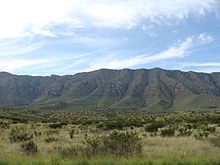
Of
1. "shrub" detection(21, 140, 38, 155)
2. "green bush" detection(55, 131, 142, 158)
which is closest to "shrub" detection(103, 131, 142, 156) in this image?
"green bush" detection(55, 131, 142, 158)

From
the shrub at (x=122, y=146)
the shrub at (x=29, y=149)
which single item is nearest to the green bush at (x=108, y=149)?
the shrub at (x=122, y=146)

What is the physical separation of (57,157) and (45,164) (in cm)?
146

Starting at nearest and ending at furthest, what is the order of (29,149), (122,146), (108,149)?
(108,149)
(122,146)
(29,149)

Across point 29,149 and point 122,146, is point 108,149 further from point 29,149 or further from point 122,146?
point 29,149

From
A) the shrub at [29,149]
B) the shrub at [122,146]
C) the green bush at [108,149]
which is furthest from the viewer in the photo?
the shrub at [29,149]

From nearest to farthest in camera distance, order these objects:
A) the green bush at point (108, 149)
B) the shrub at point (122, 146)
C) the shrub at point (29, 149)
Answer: the green bush at point (108, 149), the shrub at point (122, 146), the shrub at point (29, 149)

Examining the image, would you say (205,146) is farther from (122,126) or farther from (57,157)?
(122,126)

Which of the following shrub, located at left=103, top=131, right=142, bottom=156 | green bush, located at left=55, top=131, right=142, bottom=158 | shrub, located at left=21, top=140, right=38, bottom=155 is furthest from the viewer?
shrub, located at left=21, top=140, right=38, bottom=155

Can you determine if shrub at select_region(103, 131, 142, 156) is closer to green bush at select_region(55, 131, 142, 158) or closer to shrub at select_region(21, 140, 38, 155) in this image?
green bush at select_region(55, 131, 142, 158)

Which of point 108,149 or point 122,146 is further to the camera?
point 122,146

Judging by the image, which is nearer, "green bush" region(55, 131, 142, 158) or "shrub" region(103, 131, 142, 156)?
"green bush" region(55, 131, 142, 158)

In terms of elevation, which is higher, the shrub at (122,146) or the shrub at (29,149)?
the shrub at (122,146)

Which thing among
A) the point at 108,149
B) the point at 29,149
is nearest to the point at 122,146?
the point at 108,149

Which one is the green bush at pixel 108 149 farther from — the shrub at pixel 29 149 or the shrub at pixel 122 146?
the shrub at pixel 29 149
